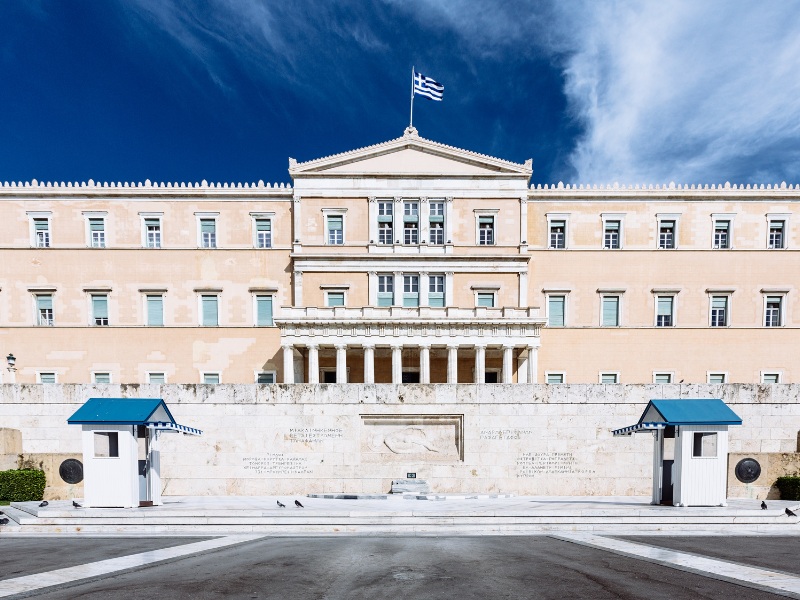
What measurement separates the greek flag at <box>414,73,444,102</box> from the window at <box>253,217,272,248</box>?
1596 cm

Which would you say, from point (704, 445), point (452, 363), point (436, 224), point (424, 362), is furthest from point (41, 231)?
point (704, 445)

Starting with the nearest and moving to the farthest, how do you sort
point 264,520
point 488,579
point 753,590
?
point 753,590, point 488,579, point 264,520

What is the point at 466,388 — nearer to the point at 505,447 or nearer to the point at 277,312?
the point at 505,447

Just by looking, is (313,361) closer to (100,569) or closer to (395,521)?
(395,521)

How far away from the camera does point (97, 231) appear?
34031 millimetres

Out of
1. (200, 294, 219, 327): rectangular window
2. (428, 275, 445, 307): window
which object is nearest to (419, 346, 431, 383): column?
(428, 275, 445, 307): window

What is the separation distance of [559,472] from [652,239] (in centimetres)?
2577

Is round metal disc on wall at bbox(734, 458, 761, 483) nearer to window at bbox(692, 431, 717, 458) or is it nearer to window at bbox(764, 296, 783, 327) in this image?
window at bbox(692, 431, 717, 458)

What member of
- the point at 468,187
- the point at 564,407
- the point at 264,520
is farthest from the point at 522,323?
the point at 264,520

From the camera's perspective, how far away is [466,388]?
1673 centimetres

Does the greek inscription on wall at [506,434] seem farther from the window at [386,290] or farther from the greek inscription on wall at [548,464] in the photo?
the window at [386,290]

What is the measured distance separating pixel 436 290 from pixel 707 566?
26386 millimetres

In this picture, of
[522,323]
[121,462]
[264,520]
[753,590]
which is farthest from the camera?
[522,323]

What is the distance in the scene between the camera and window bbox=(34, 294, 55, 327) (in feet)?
109
